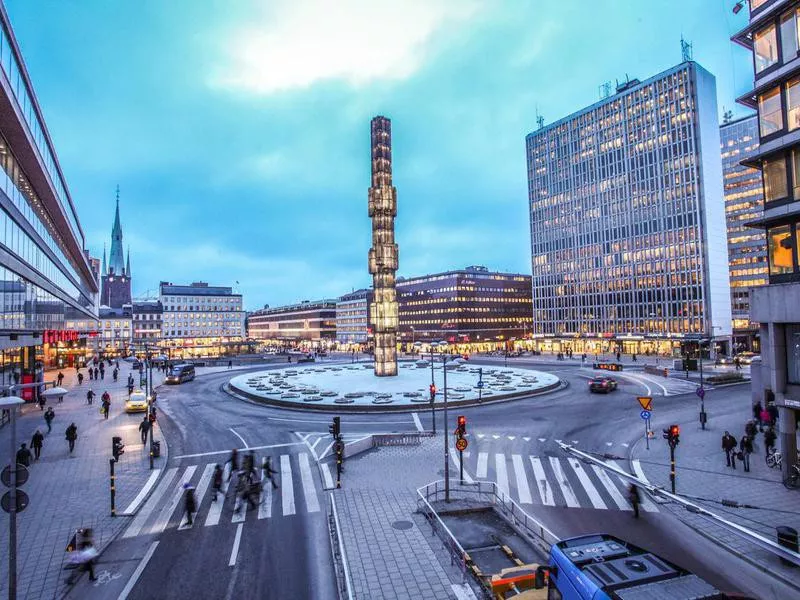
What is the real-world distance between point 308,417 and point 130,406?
16.0m

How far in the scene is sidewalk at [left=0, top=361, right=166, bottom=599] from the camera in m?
14.2

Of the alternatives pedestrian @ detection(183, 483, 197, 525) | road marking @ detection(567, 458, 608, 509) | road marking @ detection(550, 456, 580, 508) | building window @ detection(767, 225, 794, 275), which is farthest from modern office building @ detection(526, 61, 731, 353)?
pedestrian @ detection(183, 483, 197, 525)

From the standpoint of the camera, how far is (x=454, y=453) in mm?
25562

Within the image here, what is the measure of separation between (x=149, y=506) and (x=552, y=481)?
17.1m

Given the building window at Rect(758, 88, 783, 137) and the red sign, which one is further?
the red sign

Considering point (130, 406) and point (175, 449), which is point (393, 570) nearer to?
point (175, 449)

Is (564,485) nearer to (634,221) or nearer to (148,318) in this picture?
(634,221)

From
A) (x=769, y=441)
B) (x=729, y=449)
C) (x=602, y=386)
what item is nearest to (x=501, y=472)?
(x=729, y=449)

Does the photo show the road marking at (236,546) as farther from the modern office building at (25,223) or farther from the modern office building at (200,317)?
the modern office building at (200,317)

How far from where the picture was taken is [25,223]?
33.1m

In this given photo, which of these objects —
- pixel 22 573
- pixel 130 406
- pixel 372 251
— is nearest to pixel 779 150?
pixel 22 573

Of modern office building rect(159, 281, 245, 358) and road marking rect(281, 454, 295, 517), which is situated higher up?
modern office building rect(159, 281, 245, 358)

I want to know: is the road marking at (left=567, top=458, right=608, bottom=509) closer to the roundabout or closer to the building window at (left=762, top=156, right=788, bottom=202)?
the building window at (left=762, top=156, right=788, bottom=202)

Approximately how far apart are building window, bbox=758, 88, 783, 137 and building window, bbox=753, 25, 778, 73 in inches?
56.3
